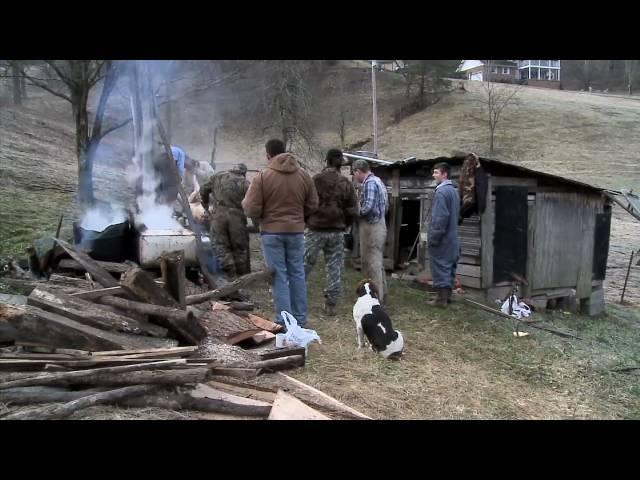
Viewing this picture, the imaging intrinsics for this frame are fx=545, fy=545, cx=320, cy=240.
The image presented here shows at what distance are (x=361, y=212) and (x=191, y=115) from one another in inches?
998

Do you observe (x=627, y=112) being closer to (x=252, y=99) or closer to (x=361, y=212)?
(x=252, y=99)

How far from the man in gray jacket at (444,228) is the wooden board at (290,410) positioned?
4.60m

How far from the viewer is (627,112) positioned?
3922 cm

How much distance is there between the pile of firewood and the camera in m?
3.48

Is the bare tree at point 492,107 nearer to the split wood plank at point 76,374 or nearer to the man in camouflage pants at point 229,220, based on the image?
the man in camouflage pants at point 229,220

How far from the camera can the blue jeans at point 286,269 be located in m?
5.63

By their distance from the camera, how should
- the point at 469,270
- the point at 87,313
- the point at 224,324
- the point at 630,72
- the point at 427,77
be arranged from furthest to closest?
the point at 630,72 → the point at 427,77 → the point at 469,270 → the point at 224,324 → the point at 87,313

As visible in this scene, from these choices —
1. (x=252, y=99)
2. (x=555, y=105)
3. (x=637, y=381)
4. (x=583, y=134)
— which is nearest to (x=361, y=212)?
(x=637, y=381)

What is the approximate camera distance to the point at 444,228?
25.5ft

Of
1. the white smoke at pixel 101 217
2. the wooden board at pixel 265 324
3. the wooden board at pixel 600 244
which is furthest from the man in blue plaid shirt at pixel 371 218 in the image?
the wooden board at pixel 600 244

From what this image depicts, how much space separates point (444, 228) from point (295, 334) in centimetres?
339

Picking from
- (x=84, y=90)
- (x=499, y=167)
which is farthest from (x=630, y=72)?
(x=84, y=90)

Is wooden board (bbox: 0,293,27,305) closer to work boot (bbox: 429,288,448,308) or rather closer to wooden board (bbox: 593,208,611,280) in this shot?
work boot (bbox: 429,288,448,308)

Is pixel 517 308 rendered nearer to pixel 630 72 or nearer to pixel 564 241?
pixel 564 241
